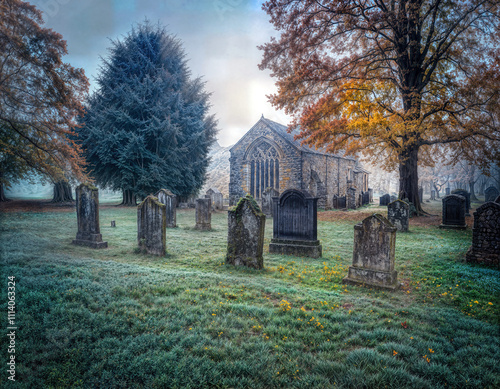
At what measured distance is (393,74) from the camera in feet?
49.8

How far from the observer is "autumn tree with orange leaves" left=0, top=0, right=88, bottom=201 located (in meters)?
9.27

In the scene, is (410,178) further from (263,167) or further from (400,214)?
(263,167)

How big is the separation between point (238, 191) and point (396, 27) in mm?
16579

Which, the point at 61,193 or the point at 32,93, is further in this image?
the point at 61,193

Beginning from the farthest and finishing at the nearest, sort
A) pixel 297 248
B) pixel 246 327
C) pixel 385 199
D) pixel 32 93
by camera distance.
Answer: pixel 385 199, pixel 32 93, pixel 297 248, pixel 246 327

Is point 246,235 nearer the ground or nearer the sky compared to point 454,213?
nearer the ground

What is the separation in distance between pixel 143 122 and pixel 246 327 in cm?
2159

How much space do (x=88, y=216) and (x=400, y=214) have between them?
40.5 ft

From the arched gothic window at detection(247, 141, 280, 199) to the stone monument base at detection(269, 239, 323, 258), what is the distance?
15.1 meters

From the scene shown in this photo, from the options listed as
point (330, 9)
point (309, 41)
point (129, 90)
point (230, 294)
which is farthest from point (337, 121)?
point (129, 90)

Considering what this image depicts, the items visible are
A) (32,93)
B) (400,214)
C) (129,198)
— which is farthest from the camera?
(129,198)

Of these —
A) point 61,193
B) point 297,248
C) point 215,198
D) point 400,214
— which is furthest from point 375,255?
point 61,193

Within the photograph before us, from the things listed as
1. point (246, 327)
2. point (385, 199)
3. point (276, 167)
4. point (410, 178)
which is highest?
point (276, 167)

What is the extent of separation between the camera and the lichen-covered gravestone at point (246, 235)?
20.7ft
